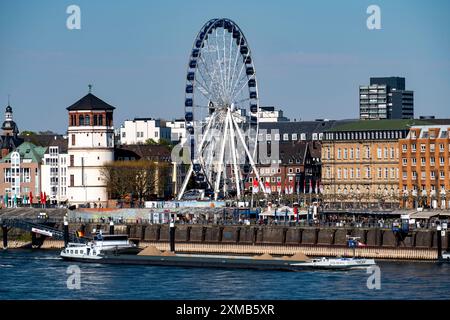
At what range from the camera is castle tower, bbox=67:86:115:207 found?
165000 millimetres

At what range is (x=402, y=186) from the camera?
511 feet

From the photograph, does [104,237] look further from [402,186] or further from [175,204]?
[402,186]

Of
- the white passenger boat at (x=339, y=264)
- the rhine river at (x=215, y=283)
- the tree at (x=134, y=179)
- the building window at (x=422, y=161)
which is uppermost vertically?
the building window at (x=422, y=161)

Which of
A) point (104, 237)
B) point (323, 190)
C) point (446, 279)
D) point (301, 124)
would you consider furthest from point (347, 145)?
point (446, 279)

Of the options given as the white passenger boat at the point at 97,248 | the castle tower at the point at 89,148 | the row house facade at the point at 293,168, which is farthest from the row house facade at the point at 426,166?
the white passenger boat at the point at 97,248

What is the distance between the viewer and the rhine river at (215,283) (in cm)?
8131

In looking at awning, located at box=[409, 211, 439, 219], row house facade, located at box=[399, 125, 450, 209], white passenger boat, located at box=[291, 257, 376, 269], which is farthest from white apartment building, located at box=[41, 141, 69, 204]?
white passenger boat, located at box=[291, 257, 376, 269]

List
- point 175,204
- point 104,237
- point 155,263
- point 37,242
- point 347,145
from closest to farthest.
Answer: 1. point 155,263
2. point 104,237
3. point 37,242
4. point 175,204
5. point 347,145

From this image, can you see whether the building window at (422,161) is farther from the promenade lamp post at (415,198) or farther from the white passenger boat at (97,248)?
the white passenger boat at (97,248)

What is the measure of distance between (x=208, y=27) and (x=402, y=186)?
31.8 m

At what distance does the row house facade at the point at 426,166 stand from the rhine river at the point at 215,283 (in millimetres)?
43138

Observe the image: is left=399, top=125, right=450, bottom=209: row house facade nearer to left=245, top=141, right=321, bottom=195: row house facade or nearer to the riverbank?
left=245, top=141, right=321, bottom=195: row house facade

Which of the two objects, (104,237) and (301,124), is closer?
(104,237)

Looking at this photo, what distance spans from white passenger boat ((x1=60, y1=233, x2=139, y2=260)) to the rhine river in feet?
14.8
